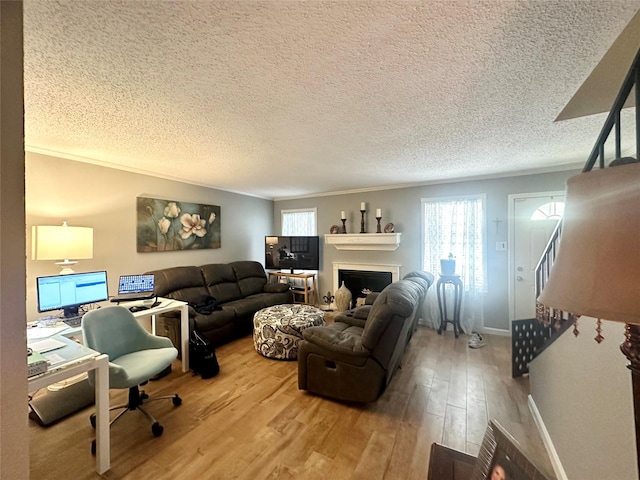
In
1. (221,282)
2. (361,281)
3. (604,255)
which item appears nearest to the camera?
(604,255)

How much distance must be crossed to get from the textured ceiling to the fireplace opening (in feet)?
8.33

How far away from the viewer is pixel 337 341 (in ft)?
7.62

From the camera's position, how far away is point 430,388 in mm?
2490

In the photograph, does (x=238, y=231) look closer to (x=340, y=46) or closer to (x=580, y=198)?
(x=340, y=46)

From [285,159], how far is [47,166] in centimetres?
256

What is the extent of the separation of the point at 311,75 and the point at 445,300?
148 inches

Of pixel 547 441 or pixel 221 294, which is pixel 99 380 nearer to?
pixel 221 294

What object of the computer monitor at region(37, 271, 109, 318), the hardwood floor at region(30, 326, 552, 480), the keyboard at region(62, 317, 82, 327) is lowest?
the hardwood floor at region(30, 326, 552, 480)

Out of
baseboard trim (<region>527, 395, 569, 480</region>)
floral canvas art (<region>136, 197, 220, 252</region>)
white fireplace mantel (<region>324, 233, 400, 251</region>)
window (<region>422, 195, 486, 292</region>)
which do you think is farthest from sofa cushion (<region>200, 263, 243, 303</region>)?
baseboard trim (<region>527, 395, 569, 480</region>)

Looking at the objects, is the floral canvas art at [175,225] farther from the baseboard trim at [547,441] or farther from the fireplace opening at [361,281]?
the baseboard trim at [547,441]

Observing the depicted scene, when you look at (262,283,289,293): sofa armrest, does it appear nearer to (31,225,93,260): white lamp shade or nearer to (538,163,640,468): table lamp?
(31,225,93,260): white lamp shade

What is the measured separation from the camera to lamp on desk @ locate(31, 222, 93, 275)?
7.57 ft

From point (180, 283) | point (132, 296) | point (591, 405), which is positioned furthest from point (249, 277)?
point (591, 405)

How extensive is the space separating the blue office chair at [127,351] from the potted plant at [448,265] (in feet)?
11.9
